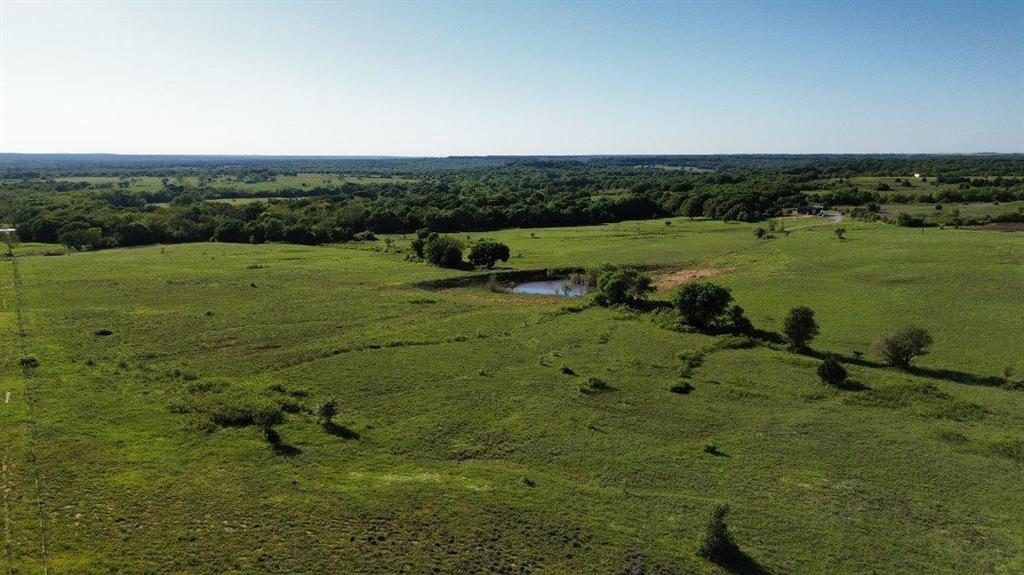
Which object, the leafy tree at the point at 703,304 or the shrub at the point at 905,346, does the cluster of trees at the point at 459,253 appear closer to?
the leafy tree at the point at 703,304

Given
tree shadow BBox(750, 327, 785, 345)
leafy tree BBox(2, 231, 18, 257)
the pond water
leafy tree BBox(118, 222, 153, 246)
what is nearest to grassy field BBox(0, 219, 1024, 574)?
tree shadow BBox(750, 327, 785, 345)

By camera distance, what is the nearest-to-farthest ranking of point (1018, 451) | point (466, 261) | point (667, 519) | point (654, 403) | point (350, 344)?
point (667, 519), point (1018, 451), point (654, 403), point (350, 344), point (466, 261)

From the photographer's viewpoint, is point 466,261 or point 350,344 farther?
point 466,261

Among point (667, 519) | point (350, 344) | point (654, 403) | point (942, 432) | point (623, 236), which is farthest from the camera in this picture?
point (623, 236)

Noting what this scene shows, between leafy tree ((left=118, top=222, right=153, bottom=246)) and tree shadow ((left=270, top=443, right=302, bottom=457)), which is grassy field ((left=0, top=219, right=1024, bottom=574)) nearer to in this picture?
tree shadow ((left=270, top=443, right=302, bottom=457))

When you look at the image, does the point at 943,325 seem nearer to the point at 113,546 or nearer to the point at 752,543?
the point at 752,543

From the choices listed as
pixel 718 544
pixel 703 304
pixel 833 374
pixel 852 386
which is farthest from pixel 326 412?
pixel 703 304

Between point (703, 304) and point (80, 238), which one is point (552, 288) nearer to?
point (703, 304)

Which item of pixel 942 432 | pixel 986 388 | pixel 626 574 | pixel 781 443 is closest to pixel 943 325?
pixel 986 388
